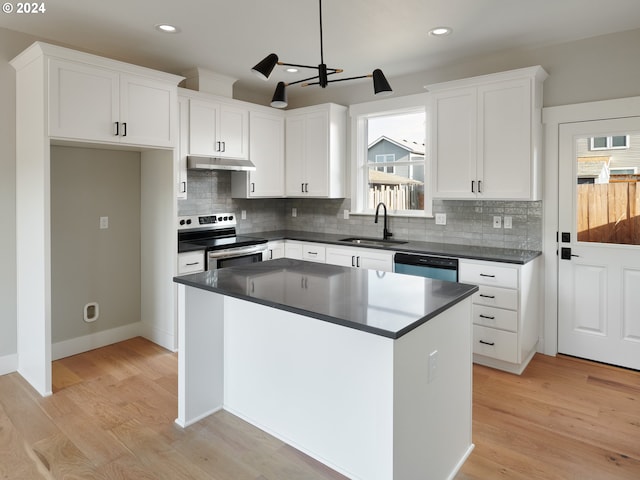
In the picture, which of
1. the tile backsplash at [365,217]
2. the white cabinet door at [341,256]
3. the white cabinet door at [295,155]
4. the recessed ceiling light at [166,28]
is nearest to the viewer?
the recessed ceiling light at [166,28]

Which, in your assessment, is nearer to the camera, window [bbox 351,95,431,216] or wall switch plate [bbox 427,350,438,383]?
wall switch plate [bbox 427,350,438,383]

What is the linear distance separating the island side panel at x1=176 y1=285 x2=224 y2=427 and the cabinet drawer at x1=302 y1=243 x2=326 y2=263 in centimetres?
190

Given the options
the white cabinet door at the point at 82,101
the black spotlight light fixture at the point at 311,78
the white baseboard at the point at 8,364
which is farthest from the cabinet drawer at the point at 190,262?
the black spotlight light fixture at the point at 311,78

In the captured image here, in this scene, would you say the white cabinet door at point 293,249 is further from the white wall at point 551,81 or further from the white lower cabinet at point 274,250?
the white wall at point 551,81

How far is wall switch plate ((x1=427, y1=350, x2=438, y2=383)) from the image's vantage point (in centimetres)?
192

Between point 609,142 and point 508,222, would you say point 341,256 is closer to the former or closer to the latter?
point 508,222

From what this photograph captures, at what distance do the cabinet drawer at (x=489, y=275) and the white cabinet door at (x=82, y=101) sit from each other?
116 inches

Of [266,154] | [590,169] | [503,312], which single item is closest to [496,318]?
[503,312]

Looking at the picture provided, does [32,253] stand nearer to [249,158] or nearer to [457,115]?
[249,158]

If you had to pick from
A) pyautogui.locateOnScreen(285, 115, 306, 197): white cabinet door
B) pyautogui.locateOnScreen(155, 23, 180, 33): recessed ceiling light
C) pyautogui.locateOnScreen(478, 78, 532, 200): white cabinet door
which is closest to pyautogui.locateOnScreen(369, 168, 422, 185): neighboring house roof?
pyautogui.locateOnScreen(285, 115, 306, 197): white cabinet door

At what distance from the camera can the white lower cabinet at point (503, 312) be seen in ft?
10.9

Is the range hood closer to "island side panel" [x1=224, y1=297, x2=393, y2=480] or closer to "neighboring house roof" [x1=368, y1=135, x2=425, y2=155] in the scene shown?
"neighboring house roof" [x1=368, y1=135, x2=425, y2=155]

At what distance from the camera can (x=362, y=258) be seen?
4.16 meters

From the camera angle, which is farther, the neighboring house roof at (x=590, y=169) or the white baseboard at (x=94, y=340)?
the white baseboard at (x=94, y=340)
